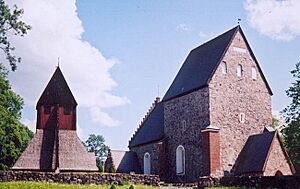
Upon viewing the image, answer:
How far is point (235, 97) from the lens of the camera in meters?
37.8

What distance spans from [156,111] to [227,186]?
821 inches

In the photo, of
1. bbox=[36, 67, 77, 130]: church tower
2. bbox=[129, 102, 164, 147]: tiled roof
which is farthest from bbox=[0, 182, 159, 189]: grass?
bbox=[36, 67, 77, 130]: church tower

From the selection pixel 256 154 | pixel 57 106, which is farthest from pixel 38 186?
pixel 57 106

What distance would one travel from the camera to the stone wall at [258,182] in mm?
28062

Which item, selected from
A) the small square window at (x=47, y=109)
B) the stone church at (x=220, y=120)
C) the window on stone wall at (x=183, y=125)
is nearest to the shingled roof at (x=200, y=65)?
the stone church at (x=220, y=120)

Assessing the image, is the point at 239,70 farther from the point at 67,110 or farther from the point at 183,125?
the point at 67,110

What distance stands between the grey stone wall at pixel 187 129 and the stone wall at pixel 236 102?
1.07 metres

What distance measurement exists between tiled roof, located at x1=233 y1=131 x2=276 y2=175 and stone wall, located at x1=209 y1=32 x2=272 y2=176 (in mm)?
472

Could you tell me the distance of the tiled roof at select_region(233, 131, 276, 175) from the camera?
34.0 metres

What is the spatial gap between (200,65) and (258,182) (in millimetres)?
13502

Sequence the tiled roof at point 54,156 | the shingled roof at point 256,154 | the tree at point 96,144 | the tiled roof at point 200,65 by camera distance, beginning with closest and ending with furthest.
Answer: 1. the shingled roof at point 256,154
2. the tiled roof at point 200,65
3. the tiled roof at point 54,156
4. the tree at point 96,144

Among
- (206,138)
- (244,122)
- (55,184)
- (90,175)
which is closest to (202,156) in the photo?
(206,138)

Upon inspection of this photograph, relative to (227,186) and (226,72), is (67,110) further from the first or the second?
(227,186)

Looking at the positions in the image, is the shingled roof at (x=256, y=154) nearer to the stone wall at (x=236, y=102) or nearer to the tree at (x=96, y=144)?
the stone wall at (x=236, y=102)
